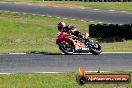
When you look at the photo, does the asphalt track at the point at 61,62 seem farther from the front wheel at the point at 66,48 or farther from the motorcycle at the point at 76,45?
the front wheel at the point at 66,48

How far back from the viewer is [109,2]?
4959 cm

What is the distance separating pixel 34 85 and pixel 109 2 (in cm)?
3800

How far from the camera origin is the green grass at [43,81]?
12289mm

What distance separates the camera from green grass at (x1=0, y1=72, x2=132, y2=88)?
12289 millimetres

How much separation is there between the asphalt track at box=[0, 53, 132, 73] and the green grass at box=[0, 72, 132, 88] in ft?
3.44

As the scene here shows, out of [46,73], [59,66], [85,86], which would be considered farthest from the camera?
[59,66]

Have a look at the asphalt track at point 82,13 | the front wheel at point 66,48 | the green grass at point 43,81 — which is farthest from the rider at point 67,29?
the asphalt track at point 82,13

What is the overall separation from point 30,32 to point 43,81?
17954 millimetres

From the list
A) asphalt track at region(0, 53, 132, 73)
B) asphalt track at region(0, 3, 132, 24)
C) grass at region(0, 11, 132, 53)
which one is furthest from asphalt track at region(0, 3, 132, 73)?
asphalt track at region(0, 3, 132, 24)

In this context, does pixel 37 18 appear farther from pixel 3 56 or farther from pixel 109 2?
pixel 3 56

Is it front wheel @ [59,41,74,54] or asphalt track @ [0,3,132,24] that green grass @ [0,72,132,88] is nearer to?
front wheel @ [59,41,74,54]

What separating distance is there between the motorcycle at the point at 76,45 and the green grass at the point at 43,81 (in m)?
4.63

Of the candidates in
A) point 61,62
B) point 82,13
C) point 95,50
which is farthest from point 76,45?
point 82,13

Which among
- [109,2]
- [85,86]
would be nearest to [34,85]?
[85,86]
